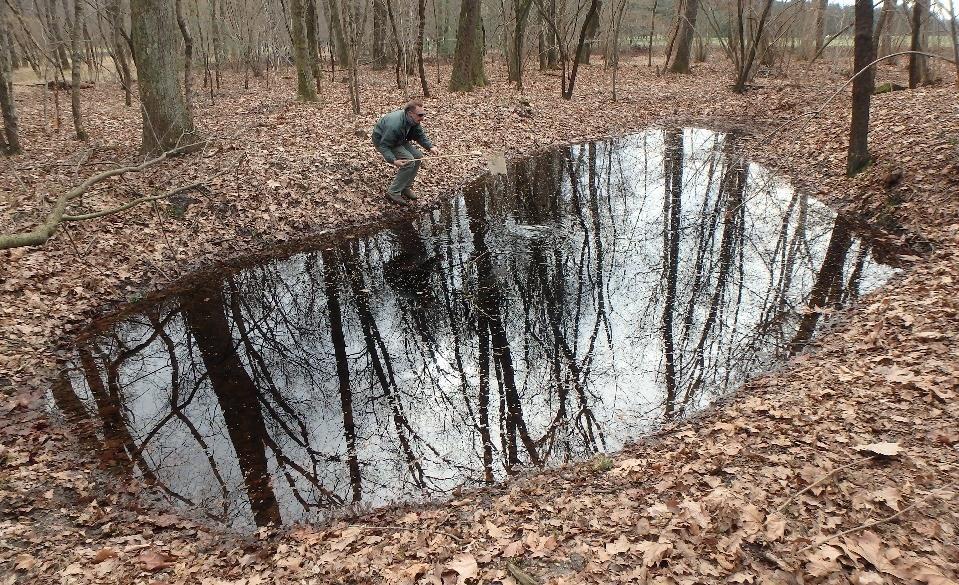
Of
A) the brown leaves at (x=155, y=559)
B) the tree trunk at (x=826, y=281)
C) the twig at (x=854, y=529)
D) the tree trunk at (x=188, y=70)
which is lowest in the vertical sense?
the brown leaves at (x=155, y=559)

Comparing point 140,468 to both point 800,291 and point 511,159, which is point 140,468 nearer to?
point 800,291

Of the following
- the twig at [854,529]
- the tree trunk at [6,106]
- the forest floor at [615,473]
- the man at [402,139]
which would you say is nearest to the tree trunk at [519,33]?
the man at [402,139]

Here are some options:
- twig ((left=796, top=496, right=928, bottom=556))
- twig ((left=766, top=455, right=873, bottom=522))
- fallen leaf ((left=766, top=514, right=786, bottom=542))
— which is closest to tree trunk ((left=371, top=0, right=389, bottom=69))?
twig ((left=766, top=455, right=873, bottom=522))

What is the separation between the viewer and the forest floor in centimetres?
343

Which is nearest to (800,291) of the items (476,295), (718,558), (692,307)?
(692,307)

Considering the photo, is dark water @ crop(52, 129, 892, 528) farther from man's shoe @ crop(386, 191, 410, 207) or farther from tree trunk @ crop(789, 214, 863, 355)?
man's shoe @ crop(386, 191, 410, 207)

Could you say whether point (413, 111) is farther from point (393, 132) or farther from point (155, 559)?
point (155, 559)

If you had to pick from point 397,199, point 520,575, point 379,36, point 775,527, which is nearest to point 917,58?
point 397,199

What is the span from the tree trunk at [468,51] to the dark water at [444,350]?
1051cm

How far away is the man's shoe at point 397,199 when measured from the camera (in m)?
11.3

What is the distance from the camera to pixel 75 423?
563 centimetres

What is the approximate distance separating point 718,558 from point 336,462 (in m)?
3.47

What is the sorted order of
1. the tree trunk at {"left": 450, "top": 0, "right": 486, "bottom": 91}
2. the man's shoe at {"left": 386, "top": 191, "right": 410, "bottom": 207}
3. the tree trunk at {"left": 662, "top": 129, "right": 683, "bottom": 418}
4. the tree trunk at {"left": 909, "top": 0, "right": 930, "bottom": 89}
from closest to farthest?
the tree trunk at {"left": 662, "top": 129, "right": 683, "bottom": 418}, the man's shoe at {"left": 386, "top": 191, "right": 410, "bottom": 207}, the tree trunk at {"left": 909, "top": 0, "right": 930, "bottom": 89}, the tree trunk at {"left": 450, "top": 0, "right": 486, "bottom": 91}

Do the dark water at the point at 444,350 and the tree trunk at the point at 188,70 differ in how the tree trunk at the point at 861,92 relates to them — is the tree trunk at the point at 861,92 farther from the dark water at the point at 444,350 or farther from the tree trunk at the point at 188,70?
the tree trunk at the point at 188,70
